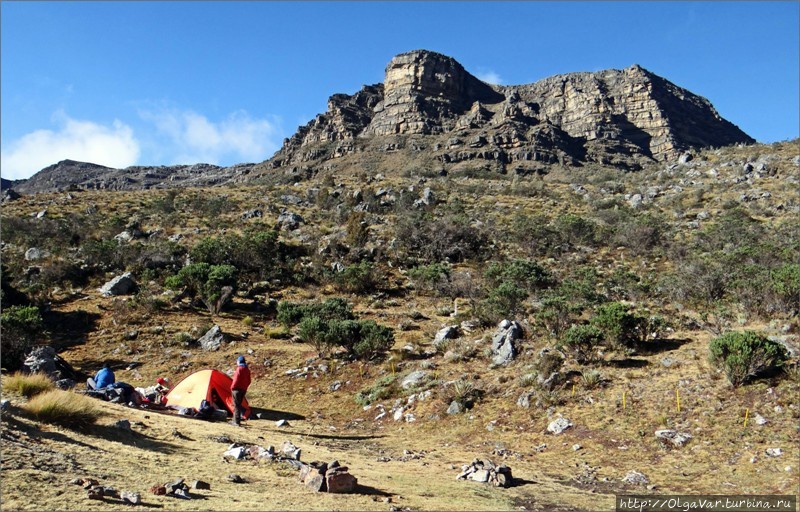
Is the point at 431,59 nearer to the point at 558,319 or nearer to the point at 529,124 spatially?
the point at 529,124

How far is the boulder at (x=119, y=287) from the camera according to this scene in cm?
2195

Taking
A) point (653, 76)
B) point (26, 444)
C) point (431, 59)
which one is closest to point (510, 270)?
point (26, 444)

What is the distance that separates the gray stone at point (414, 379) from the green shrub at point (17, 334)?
10388 millimetres

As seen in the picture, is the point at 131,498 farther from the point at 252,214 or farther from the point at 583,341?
the point at 252,214

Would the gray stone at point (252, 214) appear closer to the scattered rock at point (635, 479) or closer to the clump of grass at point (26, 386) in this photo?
the clump of grass at point (26, 386)

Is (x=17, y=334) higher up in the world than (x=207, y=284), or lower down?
lower down

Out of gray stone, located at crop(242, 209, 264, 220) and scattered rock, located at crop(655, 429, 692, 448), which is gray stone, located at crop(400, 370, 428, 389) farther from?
gray stone, located at crop(242, 209, 264, 220)

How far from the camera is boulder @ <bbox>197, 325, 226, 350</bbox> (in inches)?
659

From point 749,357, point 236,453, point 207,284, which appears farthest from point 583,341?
point 207,284

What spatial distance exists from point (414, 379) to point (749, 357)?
25.3 feet

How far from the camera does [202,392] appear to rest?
431 inches

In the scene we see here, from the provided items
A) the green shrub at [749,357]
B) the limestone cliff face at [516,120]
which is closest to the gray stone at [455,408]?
the green shrub at [749,357]

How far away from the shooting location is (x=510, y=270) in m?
23.0

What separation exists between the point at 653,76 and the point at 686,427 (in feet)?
505
